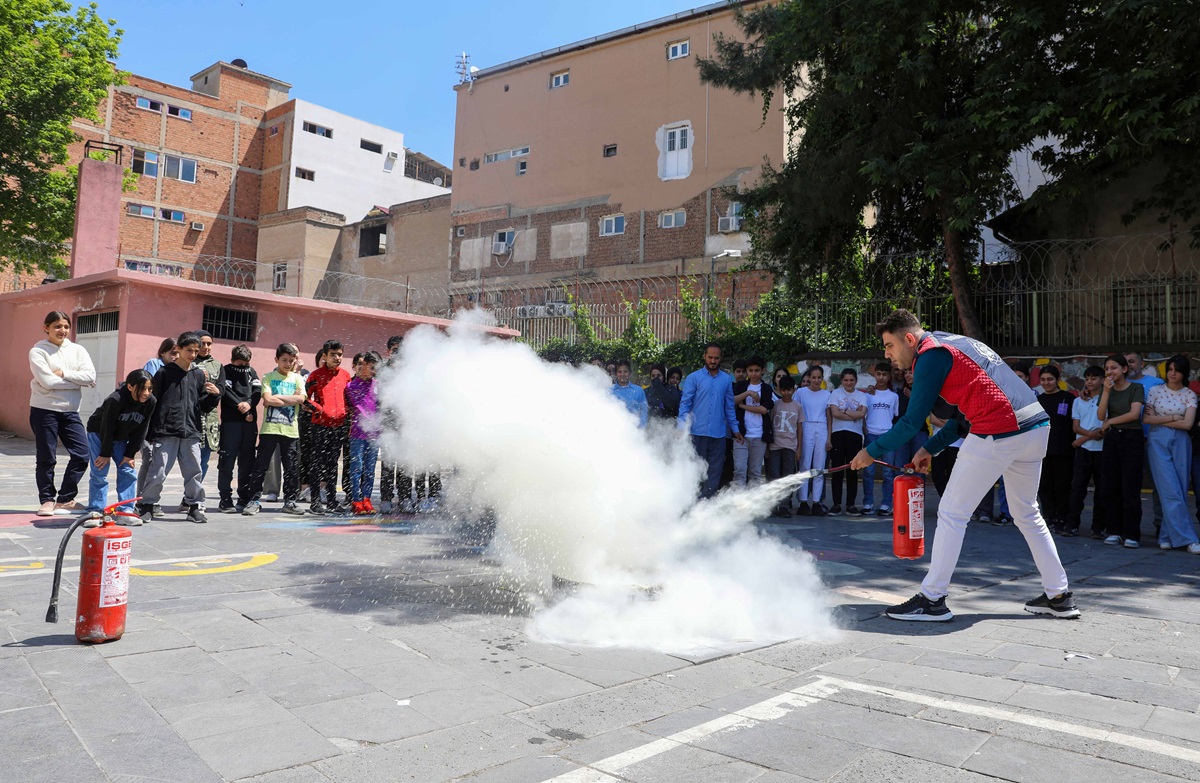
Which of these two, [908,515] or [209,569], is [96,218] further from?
[908,515]

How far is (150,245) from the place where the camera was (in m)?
40.0

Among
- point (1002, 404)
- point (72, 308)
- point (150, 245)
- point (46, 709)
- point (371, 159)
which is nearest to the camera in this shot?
point (46, 709)

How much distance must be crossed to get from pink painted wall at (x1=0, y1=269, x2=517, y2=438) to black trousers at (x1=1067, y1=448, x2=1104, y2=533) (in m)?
11.7

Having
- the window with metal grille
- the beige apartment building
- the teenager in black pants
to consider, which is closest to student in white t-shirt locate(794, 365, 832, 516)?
the teenager in black pants

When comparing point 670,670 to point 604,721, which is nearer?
point 604,721

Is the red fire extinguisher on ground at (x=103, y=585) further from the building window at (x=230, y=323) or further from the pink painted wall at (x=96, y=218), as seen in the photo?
the pink painted wall at (x=96, y=218)

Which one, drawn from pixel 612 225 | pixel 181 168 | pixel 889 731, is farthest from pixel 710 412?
pixel 181 168

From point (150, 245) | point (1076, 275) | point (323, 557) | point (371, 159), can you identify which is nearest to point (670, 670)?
point (323, 557)

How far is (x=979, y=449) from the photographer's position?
5137mm

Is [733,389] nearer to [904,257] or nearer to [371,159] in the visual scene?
[904,257]

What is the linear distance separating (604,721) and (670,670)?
0.77 m

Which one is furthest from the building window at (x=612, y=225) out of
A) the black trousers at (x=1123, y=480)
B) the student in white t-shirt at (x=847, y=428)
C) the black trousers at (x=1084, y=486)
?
the black trousers at (x=1123, y=480)

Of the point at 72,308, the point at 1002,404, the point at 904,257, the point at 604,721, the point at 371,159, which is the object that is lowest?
the point at 604,721

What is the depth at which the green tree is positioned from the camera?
20.6 metres
